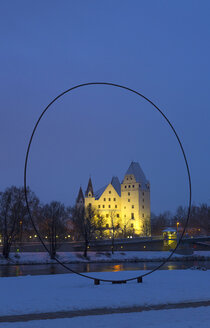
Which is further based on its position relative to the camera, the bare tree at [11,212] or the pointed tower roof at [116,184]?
the pointed tower roof at [116,184]

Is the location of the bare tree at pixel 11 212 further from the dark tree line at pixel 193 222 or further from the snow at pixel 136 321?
the dark tree line at pixel 193 222

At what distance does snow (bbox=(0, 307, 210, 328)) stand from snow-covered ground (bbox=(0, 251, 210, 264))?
5471 centimetres

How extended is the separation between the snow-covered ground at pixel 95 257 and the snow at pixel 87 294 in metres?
44.7

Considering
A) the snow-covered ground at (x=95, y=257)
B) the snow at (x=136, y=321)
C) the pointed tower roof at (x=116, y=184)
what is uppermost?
the pointed tower roof at (x=116, y=184)

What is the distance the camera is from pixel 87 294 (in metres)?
17.7

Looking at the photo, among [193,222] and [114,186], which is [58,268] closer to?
[193,222]

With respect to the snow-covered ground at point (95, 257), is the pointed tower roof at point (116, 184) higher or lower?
higher

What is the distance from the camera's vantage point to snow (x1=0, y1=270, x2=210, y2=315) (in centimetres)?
1512

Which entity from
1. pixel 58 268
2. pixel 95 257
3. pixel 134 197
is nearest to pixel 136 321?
pixel 58 268

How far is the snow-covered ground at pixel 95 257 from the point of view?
2648 inches

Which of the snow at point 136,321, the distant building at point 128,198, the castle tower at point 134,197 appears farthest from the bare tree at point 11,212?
the castle tower at point 134,197

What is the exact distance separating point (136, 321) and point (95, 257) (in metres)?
65.3

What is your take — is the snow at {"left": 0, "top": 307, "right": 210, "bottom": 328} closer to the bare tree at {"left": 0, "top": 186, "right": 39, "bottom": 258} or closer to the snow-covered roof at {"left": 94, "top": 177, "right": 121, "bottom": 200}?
the bare tree at {"left": 0, "top": 186, "right": 39, "bottom": 258}

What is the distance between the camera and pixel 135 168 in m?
157
